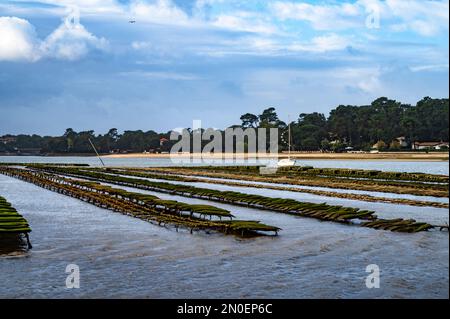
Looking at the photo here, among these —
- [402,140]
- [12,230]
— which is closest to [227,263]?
[12,230]

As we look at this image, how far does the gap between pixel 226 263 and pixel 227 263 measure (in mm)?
36

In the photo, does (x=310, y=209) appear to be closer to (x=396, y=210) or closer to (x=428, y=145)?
(x=396, y=210)

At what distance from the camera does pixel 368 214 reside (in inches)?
1193

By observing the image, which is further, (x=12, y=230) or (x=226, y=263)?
(x=12, y=230)

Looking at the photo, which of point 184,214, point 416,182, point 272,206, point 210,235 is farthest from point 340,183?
point 210,235

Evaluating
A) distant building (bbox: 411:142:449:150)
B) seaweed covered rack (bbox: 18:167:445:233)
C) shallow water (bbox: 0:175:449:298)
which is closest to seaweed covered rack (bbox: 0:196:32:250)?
shallow water (bbox: 0:175:449:298)

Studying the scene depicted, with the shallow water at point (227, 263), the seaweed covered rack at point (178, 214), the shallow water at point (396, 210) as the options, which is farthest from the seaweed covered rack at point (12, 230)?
the shallow water at point (396, 210)

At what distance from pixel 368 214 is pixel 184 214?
34.6ft

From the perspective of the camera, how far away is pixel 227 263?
67.8ft

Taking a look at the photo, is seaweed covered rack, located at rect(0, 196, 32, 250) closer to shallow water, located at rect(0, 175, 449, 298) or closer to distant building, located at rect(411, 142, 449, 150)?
shallow water, located at rect(0, 175, 449, 298)

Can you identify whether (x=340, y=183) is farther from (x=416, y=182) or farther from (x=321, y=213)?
(x=321, y=213)

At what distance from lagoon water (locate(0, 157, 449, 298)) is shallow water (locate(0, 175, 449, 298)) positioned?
3 cm
